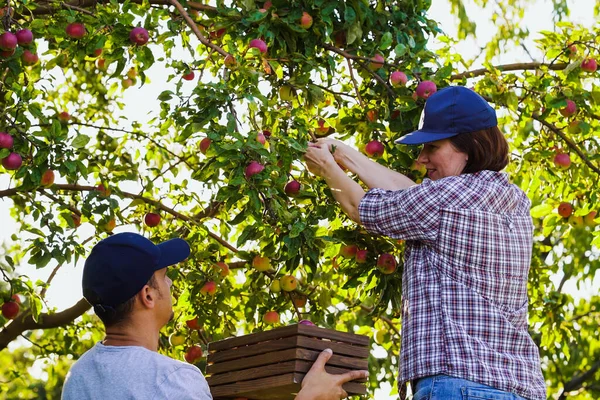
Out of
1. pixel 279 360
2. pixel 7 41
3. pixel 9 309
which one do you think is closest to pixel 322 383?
pixel 279 360

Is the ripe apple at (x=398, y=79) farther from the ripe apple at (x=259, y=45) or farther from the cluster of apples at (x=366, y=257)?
the cluster of apples at (x=366, y=257)

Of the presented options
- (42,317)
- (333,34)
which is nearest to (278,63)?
(333,34)

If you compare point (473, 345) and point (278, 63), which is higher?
point (278, 63)

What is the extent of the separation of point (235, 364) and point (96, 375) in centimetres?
49

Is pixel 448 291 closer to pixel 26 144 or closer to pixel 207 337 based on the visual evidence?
pixel 26 144

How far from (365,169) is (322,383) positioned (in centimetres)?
94

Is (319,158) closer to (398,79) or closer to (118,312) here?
(398,79)

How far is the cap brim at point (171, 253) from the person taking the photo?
254 cm

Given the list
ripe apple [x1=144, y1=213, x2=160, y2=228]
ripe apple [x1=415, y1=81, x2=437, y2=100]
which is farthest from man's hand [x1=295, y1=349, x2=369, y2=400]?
ripe apple [x1=144, y1=213, x2=160, y2=228]

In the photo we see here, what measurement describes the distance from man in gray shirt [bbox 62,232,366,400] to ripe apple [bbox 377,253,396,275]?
1005 millimetres

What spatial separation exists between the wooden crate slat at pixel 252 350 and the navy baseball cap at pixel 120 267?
0.33m

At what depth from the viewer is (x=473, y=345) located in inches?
108

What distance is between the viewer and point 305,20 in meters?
3.81

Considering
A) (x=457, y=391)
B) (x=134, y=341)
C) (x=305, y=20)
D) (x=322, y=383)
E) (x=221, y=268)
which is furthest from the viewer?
(x=221, y=268)
